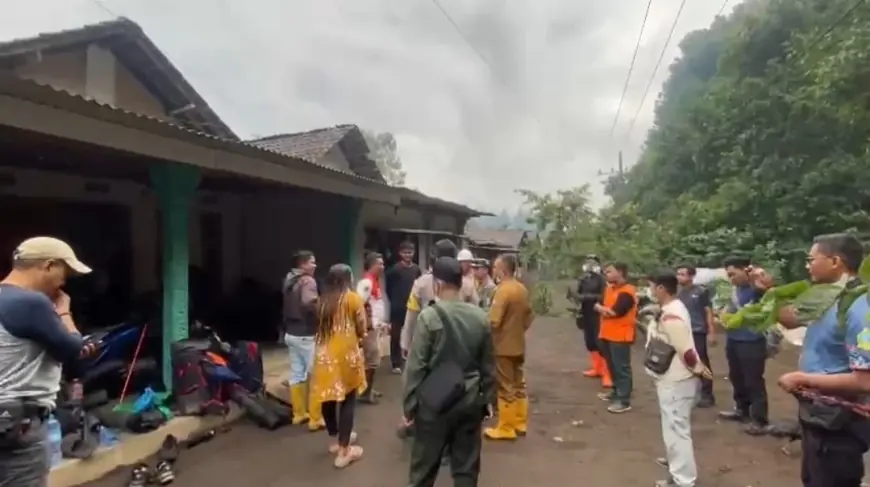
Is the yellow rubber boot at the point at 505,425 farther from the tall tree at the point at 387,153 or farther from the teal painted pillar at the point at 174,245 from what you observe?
the tall tree at the point at 387,153

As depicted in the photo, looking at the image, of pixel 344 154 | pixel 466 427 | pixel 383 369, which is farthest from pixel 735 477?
pixel 344 154

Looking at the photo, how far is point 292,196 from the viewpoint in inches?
428

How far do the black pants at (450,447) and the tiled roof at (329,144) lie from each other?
11.4 metres

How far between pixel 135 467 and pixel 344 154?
40.2 feet

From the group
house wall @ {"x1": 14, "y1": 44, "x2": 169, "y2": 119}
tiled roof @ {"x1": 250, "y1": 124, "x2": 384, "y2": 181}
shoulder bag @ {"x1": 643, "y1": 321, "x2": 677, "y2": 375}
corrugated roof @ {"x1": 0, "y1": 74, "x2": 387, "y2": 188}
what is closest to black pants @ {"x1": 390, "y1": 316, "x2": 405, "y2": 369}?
corrugated roof @ {"x1": 0, "y1": 74, "x2": 387, "y2": 188}

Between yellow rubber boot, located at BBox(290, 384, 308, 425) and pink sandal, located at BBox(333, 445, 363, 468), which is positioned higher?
yellow rubber boot, located at BBox(290, 384, 308, 425)

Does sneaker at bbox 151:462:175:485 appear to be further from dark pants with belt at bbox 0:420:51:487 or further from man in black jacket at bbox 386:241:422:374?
man in black jacket at bbox 386:241:422:374

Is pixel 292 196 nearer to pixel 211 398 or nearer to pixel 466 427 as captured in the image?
pixel 211 398

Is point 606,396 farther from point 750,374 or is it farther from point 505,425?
point 505,425

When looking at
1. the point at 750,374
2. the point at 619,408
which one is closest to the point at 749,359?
the point at 750,374

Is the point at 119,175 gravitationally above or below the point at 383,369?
above

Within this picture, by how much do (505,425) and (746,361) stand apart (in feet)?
7.57

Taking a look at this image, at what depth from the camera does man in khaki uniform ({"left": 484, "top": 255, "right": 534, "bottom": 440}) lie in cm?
596

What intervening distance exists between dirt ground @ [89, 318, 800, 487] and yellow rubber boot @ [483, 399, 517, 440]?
114 mm
